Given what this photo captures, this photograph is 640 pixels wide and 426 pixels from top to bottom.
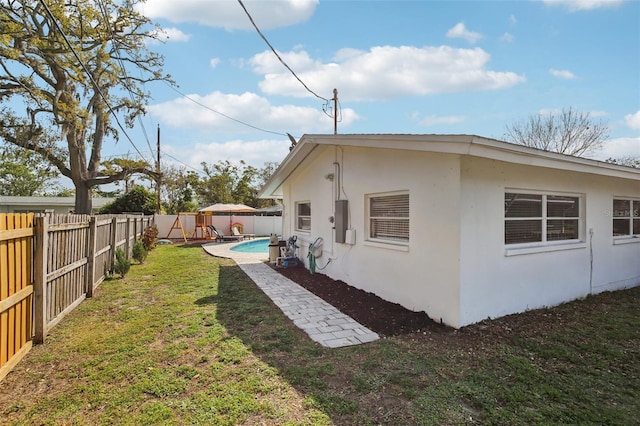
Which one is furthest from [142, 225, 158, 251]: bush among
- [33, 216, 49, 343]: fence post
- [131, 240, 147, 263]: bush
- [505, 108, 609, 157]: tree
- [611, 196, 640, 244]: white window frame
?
[505, 108, 609, 157]: tree

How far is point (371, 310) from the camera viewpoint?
584cm

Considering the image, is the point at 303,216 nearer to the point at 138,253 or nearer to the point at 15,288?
the point at 138,253

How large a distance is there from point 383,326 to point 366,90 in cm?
948

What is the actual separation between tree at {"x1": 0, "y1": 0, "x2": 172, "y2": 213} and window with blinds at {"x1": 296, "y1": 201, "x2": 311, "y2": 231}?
26.2 ft

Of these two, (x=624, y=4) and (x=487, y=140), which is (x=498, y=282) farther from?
(x=624, y=4)

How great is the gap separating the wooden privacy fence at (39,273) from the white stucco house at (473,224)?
16.6ft

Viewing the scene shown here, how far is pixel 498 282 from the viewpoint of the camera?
5199 mm

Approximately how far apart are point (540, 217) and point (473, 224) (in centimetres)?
207

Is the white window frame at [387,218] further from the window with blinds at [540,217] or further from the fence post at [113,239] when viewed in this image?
the fence post at [113,239]

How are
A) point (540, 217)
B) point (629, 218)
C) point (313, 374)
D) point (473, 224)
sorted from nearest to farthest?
point (313, 374)
point (473, 224)
point (540, 217)
point (629, 218)

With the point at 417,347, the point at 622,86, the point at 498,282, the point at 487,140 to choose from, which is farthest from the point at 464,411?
the point at 622,86

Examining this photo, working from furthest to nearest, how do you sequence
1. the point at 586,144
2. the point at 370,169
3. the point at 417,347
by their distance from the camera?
the point at 586,144 → the point at 370,169 → the point at 417,347

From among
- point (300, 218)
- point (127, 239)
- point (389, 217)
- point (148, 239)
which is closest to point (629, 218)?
point (389, 217)

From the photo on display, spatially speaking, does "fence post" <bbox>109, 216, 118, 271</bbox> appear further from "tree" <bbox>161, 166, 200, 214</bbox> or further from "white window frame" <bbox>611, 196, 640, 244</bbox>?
"tree" <bbox>161, 166, 200, 214</bbox>
